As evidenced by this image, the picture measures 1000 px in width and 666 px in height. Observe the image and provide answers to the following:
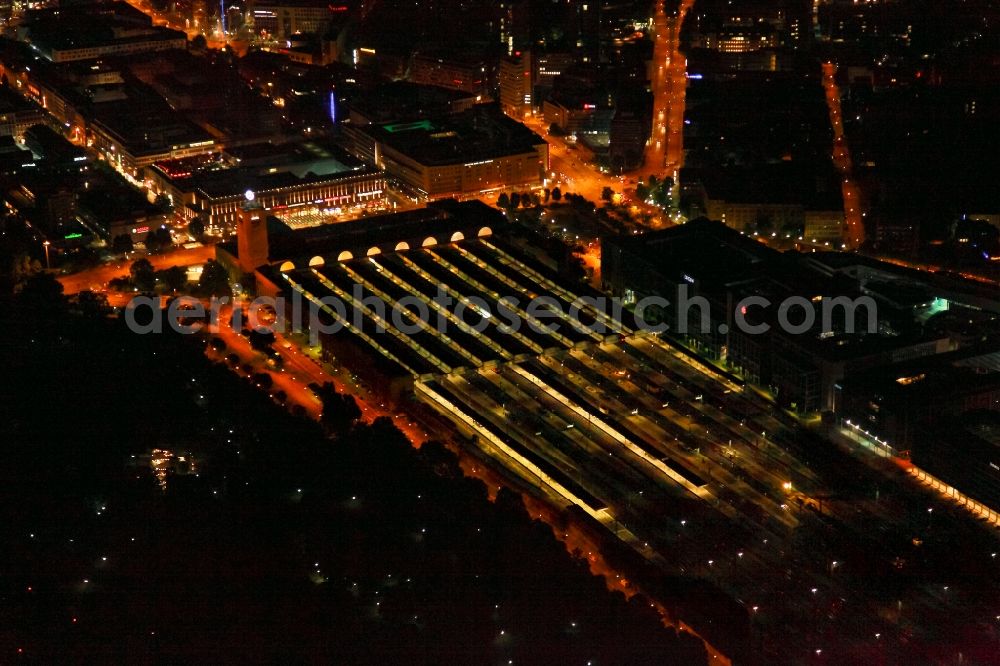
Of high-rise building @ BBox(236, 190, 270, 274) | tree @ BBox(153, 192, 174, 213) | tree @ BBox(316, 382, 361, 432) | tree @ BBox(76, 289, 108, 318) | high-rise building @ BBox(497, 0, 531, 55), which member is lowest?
tree @ BBox(316, 382, 361, 432)

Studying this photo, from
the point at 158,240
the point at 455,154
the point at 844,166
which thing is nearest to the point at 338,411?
the point at 158,240

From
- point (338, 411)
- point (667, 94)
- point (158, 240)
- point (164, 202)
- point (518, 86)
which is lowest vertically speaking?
point (338, 411)

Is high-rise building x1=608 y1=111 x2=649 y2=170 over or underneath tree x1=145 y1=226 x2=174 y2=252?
over

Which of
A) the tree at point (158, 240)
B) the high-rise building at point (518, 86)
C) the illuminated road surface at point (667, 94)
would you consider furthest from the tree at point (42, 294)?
the high-rise building at point (518, 86)

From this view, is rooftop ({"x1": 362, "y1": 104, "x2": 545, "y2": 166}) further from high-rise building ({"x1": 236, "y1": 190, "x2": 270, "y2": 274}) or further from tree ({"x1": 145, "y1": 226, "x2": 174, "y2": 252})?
high-rise building ({"x1": 236, "y1": 190, "x2": 270, "y2": 274})

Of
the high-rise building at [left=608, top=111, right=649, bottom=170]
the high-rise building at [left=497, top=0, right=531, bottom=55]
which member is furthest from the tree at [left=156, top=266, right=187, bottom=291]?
the high-rise building at [left=497, top=0, right=531, bottom=55]

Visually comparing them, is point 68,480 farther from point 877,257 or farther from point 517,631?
point 877,257

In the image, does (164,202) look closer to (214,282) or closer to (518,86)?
(214,282)
